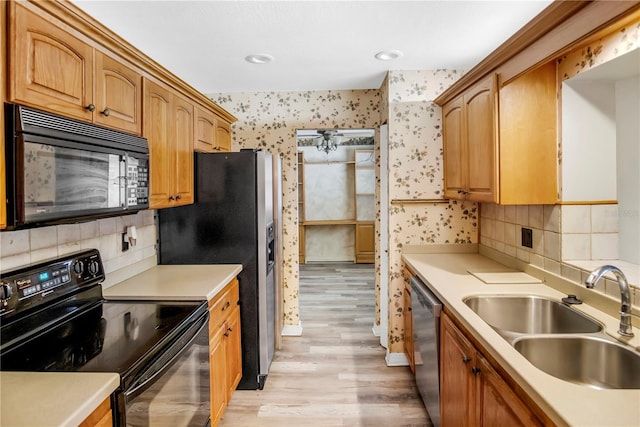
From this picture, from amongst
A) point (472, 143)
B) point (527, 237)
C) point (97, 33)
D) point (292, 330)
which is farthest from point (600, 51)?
point (292, 330)

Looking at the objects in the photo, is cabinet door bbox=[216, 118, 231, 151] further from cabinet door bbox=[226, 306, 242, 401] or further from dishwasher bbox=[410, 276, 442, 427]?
dishwasher bbox=[410, 276, 442, 427]

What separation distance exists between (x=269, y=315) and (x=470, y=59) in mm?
2484

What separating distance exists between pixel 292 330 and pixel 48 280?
2526mm

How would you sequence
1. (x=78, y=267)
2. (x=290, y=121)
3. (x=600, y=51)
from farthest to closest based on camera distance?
(x=290, y=121) < (x=78, y=267) < (x=600, y=51)

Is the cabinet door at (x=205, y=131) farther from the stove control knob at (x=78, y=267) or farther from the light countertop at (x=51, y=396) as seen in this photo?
the light countertop at (x=51, y=396)

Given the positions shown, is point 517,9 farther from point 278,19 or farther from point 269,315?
point 269,315

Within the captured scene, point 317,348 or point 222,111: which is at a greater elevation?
point 222,111

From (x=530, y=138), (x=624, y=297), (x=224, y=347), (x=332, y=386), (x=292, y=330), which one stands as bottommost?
(x=332, y=386)

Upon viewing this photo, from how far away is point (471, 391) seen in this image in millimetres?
1602

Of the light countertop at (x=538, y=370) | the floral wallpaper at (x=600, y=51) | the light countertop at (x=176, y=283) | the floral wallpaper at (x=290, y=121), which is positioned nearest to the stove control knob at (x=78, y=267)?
the light countertop at (x=176, y=283)

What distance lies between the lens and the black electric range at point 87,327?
1287 millimetres

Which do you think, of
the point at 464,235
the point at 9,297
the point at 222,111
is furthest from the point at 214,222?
the point at 464,235

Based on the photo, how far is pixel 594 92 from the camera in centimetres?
198

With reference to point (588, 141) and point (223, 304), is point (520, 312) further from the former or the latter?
point (223, 304)
